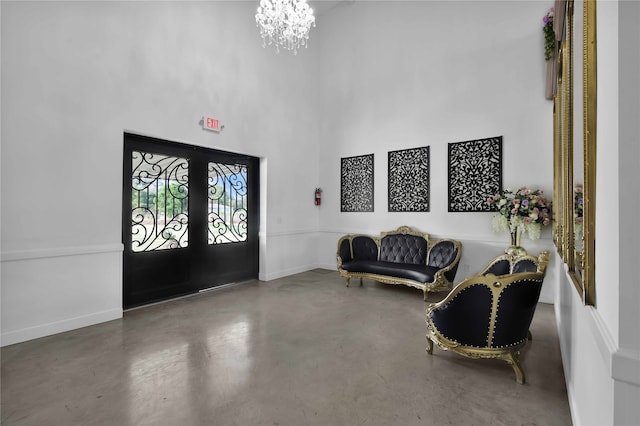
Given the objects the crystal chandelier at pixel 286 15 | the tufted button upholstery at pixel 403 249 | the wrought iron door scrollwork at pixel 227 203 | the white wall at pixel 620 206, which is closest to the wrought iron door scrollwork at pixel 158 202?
the wrought iron door scrollwork at pixel 227 203

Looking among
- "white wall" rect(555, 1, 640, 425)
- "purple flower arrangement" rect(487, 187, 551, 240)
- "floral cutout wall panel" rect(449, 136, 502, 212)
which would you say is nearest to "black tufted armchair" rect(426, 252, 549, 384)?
"white wall" rect(555, 1, 640, 425)

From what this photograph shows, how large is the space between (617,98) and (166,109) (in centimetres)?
473

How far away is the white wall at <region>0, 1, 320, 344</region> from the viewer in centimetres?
316

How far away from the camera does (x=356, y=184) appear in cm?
639

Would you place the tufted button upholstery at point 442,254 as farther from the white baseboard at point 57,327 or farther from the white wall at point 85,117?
the white baseboard at point 57,327

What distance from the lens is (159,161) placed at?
14.7 feet

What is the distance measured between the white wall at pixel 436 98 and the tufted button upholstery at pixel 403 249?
0.31m

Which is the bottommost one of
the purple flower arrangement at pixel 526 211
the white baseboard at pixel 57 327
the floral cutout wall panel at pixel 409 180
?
the white baseboard at pixel 57 327

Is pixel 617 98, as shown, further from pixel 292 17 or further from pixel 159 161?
pixel 159 161

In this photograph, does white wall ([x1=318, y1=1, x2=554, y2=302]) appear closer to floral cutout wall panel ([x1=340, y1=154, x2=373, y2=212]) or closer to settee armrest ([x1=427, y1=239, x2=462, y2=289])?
floral cutout wall panel ([x1=340, y1=154, x2=373, y2=212])

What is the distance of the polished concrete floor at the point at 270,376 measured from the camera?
6.63ft

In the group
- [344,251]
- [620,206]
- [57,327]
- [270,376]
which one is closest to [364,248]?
[344,251]

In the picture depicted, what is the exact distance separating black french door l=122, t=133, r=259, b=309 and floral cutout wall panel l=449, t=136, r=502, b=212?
3487 mm

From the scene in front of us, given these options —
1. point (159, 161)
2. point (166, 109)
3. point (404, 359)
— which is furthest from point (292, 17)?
point (404, 359)
